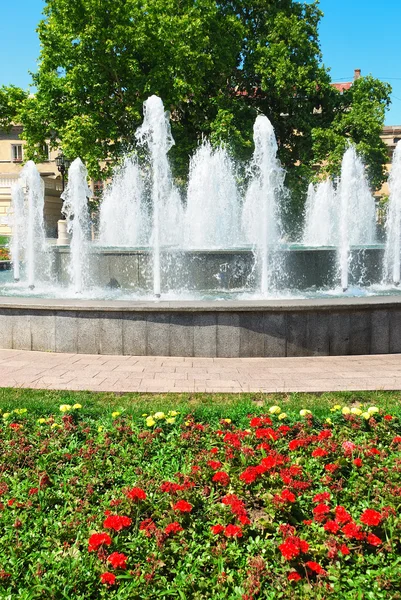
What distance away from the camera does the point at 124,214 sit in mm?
23109

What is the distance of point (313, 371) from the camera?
6.68 metres

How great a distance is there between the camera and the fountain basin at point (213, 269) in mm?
11094

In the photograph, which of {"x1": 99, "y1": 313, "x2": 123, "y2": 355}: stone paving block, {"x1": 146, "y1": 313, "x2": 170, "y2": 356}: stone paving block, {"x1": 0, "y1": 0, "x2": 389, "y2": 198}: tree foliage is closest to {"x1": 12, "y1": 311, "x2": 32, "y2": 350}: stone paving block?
{"x1": 99, "y1": 313, "x2": 123, "y2": 355}: stone paving block

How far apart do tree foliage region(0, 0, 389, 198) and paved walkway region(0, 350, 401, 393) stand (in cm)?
1842

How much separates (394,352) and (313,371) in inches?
64.5

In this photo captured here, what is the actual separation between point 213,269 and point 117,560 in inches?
341

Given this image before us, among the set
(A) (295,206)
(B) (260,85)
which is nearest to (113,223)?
(A) (295,206)

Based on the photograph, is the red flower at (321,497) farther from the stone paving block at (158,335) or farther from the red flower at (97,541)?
the stone paving block at (158,335)

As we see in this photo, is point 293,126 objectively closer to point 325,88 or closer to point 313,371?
point 325,88

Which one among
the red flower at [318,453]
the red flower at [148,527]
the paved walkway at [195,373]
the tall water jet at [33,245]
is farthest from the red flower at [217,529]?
the tall water jet at [33,245]

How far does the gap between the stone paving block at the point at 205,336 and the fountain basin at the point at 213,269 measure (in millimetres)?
3670

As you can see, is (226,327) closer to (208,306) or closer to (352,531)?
(208,306)

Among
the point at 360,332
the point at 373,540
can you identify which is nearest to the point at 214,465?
the point at 373,540

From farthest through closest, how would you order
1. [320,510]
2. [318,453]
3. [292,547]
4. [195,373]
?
[195,373] < [318,453] < [320,510] < [292,547]
